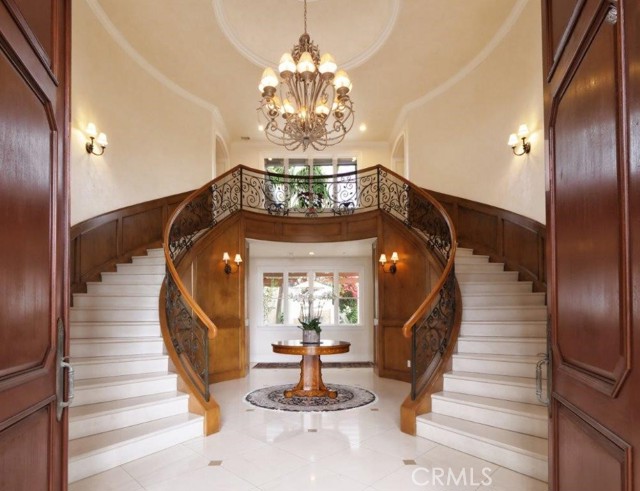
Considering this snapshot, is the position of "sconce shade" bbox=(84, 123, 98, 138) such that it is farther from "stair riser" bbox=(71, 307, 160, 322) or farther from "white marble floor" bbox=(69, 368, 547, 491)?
"white marble floor" bbox=(69, 368, 547, 491)

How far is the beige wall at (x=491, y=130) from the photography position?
5.75 metres

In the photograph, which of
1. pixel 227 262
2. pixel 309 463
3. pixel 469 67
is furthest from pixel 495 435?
pixel 469 67

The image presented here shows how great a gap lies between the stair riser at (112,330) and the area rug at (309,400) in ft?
5.49

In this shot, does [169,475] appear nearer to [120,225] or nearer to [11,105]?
[11,105]

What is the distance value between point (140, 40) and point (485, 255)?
6425 millimetres

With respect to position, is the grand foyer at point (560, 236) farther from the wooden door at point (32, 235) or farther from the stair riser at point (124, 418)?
the stair riser at point (124, 418)

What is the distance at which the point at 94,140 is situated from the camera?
5.86 meters

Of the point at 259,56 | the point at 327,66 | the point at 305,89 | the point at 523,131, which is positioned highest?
the point at 259,56

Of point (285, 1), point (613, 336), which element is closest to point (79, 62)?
point (285, 1)

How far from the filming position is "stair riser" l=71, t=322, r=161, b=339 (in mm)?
4672

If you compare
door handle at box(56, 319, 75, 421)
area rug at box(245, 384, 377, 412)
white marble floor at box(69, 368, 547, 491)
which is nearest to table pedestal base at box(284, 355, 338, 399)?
area rug at box(245, 384, 377, 412)

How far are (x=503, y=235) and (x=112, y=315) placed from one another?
18.4 ft

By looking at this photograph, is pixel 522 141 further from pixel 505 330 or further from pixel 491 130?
pixel 505 330

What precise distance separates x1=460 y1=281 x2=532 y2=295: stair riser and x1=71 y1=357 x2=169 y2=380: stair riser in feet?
12.1
